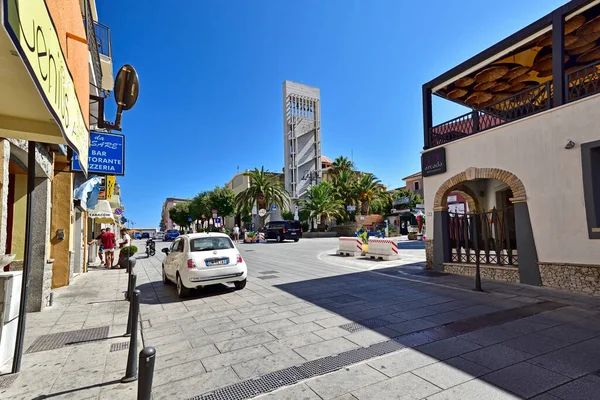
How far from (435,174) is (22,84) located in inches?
454

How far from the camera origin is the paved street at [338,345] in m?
3.35

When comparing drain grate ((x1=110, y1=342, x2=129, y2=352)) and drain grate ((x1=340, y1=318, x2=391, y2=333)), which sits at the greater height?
drain grate ((x1=340, y1=318, x2=391, y2=333))

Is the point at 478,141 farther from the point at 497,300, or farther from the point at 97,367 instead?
the point at 97,367

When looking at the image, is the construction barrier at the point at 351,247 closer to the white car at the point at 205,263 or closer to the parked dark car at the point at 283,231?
the white car at the point at 205,263

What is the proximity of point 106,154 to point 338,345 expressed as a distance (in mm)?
7003

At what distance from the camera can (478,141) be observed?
10.1m

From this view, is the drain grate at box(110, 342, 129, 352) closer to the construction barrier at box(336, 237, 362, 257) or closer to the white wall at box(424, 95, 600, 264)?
the white wall at box(424, 95, 600, 264)

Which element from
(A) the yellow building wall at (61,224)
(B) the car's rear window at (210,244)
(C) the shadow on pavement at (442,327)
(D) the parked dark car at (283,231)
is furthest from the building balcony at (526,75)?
(D) the parked dark car at (283,231)

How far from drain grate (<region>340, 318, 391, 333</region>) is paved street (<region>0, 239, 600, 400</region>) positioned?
17 mm

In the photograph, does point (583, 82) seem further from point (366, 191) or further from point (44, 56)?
point (366, 191)

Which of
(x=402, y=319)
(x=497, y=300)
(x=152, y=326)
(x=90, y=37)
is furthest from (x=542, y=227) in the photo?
(x=90, y=37)

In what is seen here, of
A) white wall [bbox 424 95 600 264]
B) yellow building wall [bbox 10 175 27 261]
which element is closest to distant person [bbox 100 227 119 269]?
yellow building wall [bbox 10 175 27 261]

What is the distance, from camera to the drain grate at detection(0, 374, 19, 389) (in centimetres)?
349

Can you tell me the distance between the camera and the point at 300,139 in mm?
58219
